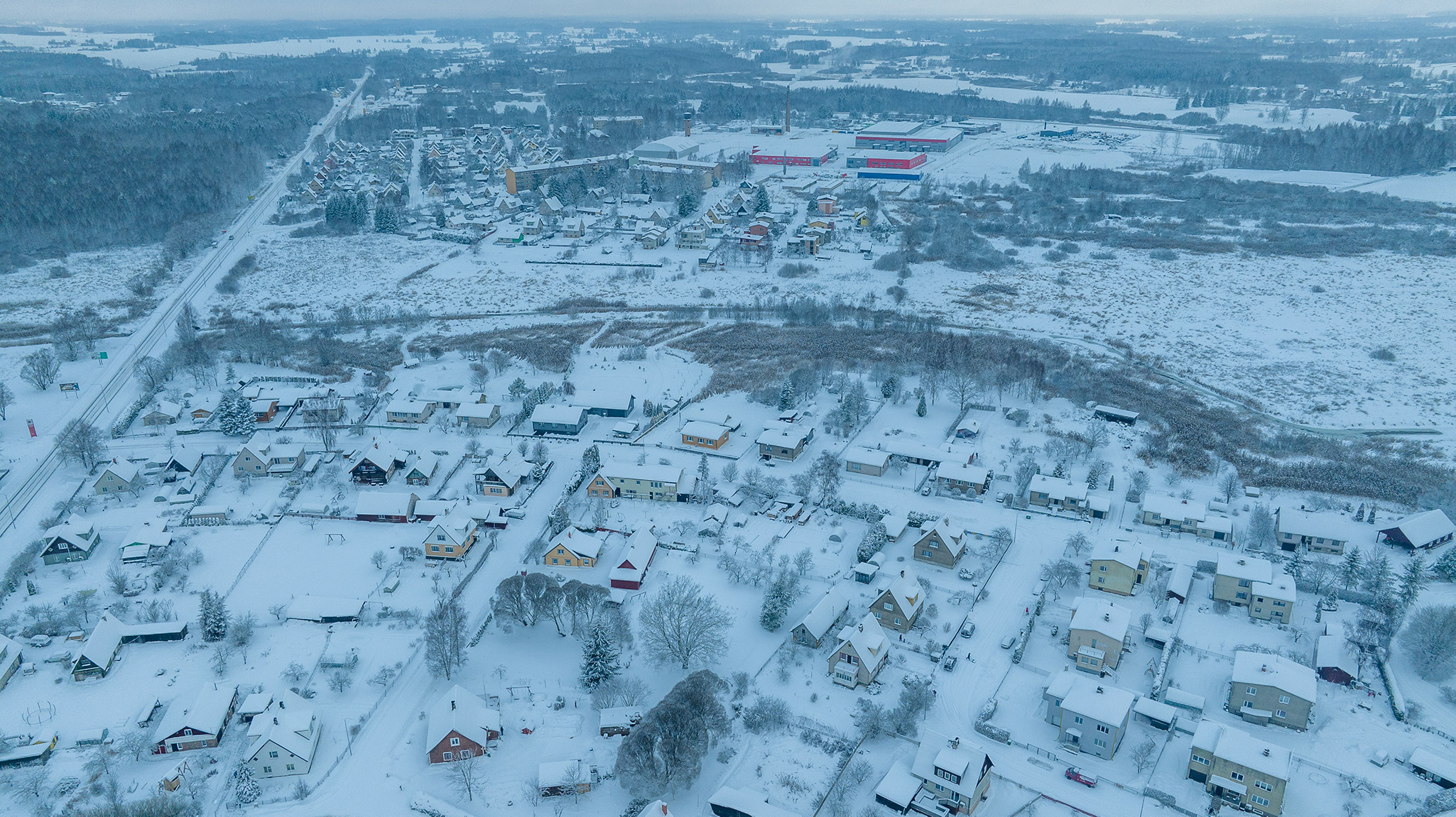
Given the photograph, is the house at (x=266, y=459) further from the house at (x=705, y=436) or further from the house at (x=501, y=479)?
the house at (x=705, y=436)

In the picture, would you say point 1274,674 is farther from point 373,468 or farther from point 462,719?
point 373,468

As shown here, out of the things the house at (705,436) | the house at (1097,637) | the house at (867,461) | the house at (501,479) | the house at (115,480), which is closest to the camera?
the house at (1097,637)

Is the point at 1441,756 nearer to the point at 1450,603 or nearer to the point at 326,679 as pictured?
the point at 1450,603

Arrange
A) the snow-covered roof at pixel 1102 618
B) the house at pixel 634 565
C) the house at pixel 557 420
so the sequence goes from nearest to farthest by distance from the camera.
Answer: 1. the snow-covered roof at pixel 1102 618
2. the house at pixel 634 565
3. the house at pixel 557 420

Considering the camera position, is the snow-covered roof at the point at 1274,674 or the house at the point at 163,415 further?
the house at the point at 163,415

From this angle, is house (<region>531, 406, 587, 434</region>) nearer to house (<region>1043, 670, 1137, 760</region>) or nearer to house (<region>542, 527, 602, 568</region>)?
house (<region>542, 527, 602, 568</region>)

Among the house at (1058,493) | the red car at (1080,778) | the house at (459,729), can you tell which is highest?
the house at (1058,493)

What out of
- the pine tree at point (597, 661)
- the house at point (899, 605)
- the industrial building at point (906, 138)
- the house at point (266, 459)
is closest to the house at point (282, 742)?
the pine tree at point (597, 661)
